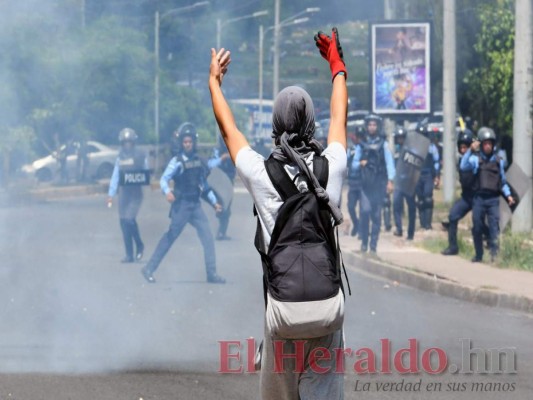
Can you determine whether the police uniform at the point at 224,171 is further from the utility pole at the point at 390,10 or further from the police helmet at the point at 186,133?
the police helmet at the point at 186,133

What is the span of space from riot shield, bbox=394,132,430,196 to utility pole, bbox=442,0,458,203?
303 centimetres

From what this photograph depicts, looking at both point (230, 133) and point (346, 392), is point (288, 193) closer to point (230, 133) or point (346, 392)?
point (230, 133)

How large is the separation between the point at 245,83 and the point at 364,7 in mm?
1493

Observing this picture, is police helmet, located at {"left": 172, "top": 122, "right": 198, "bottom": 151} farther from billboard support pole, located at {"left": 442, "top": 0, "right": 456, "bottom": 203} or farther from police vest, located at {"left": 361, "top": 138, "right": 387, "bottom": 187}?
billboard support pole, located at {"left": 442, "top": 0, "right": 456, "bottom": 203}

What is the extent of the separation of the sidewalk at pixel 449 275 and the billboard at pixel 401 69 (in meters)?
3.39

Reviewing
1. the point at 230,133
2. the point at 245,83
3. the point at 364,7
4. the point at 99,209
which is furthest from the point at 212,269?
the point at 99,209

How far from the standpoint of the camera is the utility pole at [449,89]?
64.4ft

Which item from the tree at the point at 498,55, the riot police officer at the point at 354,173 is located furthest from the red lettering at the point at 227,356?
the tree at the point at 498,55

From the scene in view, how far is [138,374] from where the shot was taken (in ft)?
22.6

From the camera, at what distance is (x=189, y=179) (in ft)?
39.4

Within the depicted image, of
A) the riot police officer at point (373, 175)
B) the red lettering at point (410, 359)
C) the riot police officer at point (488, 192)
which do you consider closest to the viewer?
the red lettering at point (410, 359)

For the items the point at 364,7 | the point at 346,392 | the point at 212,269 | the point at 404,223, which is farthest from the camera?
the point at 404,223

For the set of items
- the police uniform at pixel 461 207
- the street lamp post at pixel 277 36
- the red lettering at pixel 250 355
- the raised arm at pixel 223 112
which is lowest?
the red lettering at pixel 250 355

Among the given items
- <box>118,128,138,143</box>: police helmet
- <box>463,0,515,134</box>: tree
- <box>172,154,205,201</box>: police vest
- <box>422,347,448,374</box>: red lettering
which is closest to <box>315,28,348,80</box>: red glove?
<box>422,347,448,374</box>: red lettering
